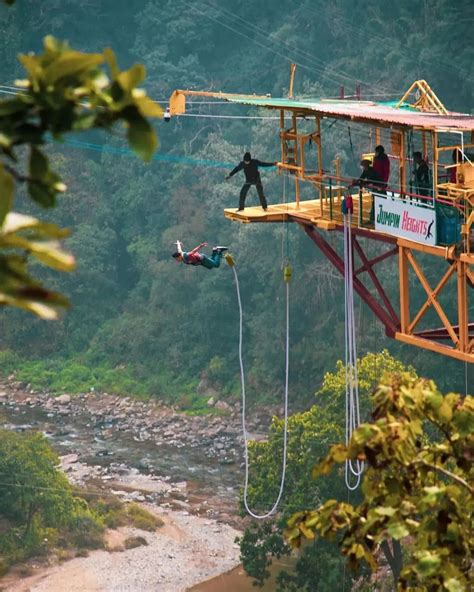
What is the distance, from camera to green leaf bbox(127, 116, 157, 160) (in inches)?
155

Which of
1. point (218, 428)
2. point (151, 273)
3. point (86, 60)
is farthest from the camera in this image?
point (151, 273)

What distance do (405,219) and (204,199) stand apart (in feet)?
97.9

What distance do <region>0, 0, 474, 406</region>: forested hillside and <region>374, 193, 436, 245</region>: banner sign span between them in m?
20.2

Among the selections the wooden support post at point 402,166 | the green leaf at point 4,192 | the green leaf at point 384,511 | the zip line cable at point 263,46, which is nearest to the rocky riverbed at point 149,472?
the zip line cable at point 263,46

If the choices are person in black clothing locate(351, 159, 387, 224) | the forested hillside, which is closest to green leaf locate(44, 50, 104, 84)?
person in black clothing locate(351, 159, 387, 224)

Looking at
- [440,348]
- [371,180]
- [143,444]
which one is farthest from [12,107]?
[143,444]

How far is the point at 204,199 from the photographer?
46.3 m

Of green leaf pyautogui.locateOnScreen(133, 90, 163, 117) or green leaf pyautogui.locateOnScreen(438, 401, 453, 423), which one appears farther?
green leaf pyautogui.locateOnScreen(438, 401, 453, 423)

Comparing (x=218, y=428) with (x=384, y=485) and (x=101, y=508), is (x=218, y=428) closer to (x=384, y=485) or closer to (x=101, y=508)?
(x=101, y=508)

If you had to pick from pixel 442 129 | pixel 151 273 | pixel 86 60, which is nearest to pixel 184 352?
pixel 151 273

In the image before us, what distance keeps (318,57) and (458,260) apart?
3187 cm

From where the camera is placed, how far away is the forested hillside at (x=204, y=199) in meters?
41.8

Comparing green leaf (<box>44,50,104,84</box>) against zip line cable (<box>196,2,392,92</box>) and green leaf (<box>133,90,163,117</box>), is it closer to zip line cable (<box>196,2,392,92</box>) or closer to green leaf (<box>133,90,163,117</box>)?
green leaf (<box>133,90,163,117</box>)

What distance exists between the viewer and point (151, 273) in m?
46.4
